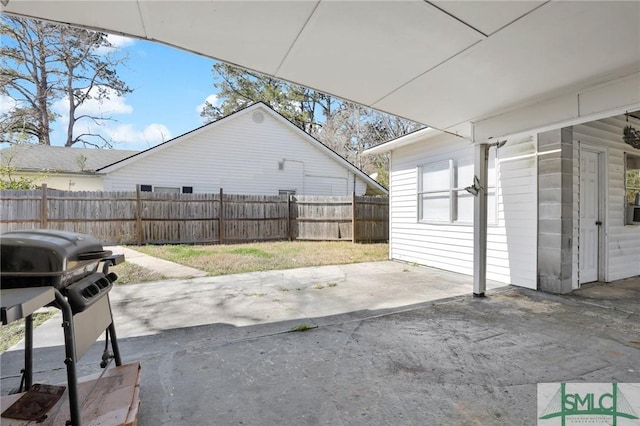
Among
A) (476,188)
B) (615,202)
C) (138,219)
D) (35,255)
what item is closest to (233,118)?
(138,219)

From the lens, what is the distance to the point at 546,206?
5047 mm

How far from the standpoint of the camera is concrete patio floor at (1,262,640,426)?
7.16 ft

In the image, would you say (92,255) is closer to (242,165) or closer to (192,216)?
(192,216)

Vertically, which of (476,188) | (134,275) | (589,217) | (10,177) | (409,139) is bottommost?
(134,275)

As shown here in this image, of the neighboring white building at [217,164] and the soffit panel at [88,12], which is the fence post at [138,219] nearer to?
the neighboring white building at [217,164]

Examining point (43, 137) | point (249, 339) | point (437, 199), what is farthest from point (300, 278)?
point (43, 137)

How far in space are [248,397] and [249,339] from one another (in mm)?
1048

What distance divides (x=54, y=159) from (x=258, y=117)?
8.81 metres

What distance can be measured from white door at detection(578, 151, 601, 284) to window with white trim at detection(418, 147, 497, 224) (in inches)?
53.4

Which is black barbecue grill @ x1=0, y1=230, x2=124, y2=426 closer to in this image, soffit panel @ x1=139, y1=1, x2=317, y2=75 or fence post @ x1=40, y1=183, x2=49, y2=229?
soffit panel @ x1=139, y1=1, x2=317, y2=75

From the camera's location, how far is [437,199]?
7.14 meters

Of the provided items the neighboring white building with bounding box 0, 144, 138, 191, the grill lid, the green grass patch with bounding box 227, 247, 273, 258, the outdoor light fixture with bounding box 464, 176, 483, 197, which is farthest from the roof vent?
the grill lid

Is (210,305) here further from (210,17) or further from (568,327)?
(568,327)

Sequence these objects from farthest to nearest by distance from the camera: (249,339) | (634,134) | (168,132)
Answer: (168,132), (634,134), (249,339)
